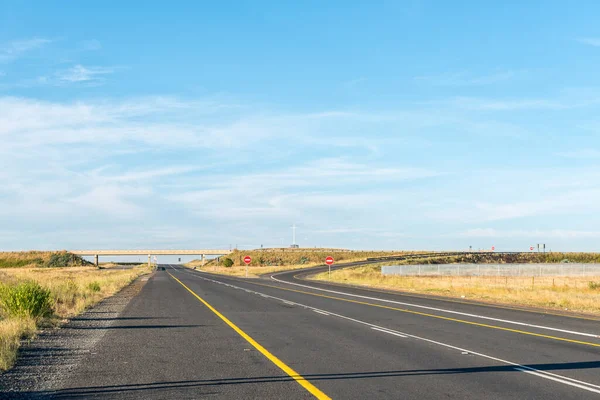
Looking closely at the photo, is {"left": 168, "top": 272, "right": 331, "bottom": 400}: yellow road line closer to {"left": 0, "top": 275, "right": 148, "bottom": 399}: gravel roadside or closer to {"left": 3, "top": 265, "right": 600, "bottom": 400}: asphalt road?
{"left": 3, "top": 265, "right": 600, "bottom": 400}: asphalt road

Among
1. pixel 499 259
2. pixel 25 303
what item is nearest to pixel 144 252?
pixel 499 259

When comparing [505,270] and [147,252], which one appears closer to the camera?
[505,270]

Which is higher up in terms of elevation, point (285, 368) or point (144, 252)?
point (144, 252)

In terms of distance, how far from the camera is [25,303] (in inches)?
709

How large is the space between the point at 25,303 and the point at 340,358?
10.9m

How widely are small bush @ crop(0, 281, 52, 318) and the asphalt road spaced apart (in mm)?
2308

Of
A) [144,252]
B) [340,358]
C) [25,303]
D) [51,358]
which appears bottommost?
[340,358]

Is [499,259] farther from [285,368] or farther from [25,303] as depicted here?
[285,368]

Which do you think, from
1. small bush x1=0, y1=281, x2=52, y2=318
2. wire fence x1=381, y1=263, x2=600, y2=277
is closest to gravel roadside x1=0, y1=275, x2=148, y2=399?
small bush x1=0, y1=281, x2=52, y2=318

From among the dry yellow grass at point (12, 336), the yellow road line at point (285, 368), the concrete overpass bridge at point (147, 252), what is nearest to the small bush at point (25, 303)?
the dry yellow grass at point (12, 336)

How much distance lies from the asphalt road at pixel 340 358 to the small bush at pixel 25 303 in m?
2.31

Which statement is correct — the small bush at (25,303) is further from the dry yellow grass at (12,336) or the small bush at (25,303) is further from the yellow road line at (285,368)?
the yellow road line at (285,368)

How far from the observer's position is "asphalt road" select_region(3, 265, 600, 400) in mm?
8695

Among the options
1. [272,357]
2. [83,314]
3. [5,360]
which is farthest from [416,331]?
[83,314]
